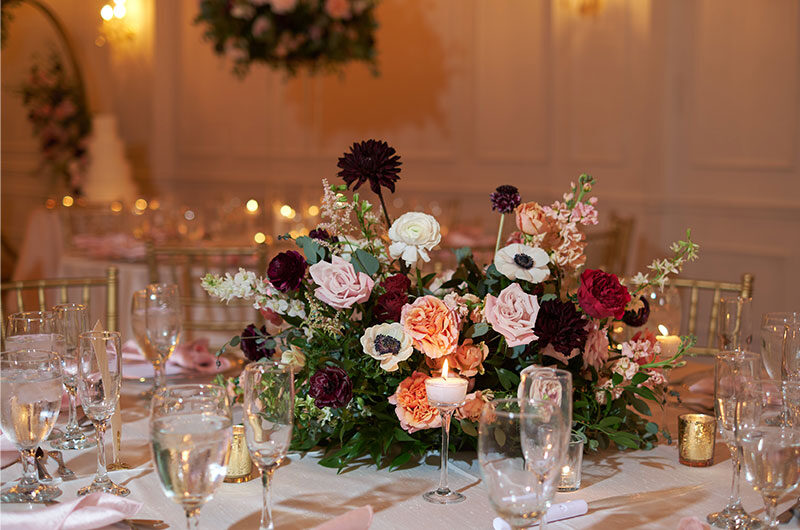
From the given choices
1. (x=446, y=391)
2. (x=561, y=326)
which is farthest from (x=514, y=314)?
(x=446, y=391)

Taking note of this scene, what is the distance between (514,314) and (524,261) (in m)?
0.10

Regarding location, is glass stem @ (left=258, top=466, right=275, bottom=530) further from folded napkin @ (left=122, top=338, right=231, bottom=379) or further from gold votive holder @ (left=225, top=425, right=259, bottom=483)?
folded napkin @ (left=122, top=338, right=231, bottom=379)

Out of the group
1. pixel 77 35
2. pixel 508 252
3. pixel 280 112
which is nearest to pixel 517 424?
pixel 508 252

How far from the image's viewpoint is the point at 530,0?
5.21m

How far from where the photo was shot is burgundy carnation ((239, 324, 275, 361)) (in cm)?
164

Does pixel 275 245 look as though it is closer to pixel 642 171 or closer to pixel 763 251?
pixel 642 171

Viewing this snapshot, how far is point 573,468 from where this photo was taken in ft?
4.64

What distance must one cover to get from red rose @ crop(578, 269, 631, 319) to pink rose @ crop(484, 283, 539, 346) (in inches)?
3.2

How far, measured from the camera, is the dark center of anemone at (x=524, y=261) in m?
1.51

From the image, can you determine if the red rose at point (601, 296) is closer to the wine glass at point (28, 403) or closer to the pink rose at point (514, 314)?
the pink rose at point (514, 314)

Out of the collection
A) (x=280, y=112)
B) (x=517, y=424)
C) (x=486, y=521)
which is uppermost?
(x=280, y=112)

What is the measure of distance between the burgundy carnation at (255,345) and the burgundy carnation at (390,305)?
23cm

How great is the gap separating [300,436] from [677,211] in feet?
11.5

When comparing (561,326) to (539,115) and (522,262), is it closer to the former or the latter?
(522,262)
